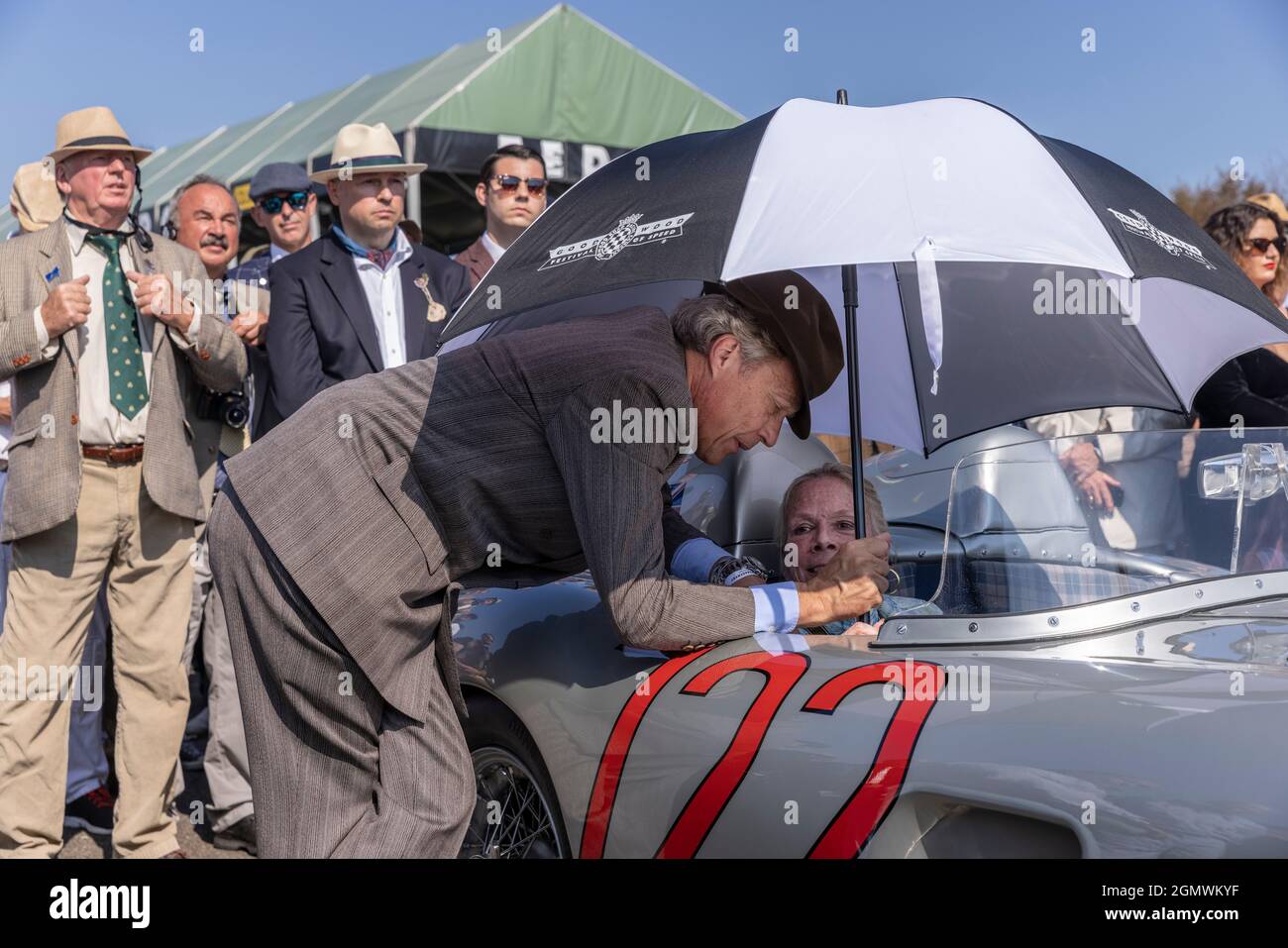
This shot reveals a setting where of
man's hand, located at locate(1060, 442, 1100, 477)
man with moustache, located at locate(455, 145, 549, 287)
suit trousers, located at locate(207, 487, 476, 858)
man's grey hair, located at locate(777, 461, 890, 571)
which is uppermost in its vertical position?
man with moustache, located at locate(455, 145, 549, 287)

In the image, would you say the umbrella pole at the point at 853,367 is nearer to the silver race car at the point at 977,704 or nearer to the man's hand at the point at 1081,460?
the silver race car at the point at 977,704

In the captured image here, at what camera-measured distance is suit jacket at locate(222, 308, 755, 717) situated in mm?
2268

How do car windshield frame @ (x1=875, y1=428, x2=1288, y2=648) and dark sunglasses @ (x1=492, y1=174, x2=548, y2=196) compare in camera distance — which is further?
dark sunglasses @ (x1=492, y1=174, x2=548, y2=196)

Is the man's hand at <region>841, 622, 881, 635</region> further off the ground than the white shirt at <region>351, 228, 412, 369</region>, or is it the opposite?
the white shirt at <region>351, 228, 412, 369</region>

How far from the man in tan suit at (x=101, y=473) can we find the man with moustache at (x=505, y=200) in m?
1.37

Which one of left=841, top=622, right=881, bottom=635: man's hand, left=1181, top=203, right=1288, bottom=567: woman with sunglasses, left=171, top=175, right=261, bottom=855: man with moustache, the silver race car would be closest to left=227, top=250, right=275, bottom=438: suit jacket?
left=171, top=175, right=261, bottom=855: man with moustache

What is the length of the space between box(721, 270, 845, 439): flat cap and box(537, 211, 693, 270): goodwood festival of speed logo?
172 mm

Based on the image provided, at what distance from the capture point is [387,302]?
471 centimetres

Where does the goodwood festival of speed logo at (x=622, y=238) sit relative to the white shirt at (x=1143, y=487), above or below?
above

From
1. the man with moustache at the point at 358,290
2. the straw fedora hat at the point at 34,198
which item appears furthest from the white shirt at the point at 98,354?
the straw fedora hat at the point at 34,198

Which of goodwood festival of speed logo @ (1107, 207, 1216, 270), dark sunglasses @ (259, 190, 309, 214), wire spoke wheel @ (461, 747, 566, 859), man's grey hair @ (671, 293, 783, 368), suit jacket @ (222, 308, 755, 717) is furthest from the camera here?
dark sunglasses @ (259, 190, 309, 214)

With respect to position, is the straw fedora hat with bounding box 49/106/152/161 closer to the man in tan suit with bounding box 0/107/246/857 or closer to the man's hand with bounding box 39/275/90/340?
the man in tan suit with bounding box 0/107/246/857

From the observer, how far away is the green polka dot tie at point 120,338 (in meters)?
4.11
